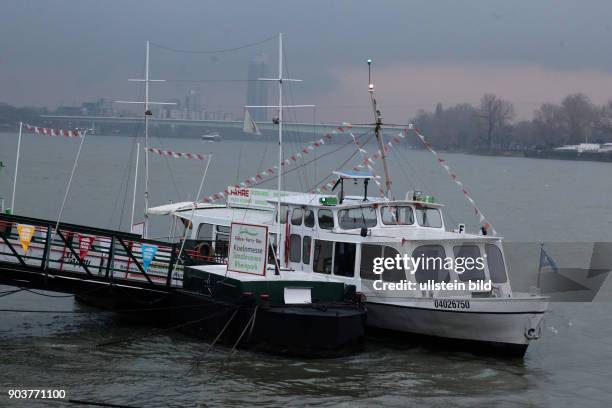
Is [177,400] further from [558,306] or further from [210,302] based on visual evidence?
[558,306]

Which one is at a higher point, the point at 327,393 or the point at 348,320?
the point at 348,320

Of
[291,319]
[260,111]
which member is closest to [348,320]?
[291,319]

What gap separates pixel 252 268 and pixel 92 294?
4792 millimetres

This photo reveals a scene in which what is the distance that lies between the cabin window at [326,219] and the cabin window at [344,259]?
0.69 m

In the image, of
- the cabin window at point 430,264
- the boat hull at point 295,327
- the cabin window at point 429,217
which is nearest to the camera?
the boat hull at point 295,327

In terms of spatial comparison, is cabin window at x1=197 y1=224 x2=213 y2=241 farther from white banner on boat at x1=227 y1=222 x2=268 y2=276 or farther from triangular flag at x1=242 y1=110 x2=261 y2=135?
white banner on boat at x1=227 y1=222 x2=268 y2=276

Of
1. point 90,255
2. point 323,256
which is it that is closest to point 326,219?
point 323,256

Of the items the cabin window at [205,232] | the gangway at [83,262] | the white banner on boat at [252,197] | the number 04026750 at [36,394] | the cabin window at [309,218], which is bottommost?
the number 04026750 at [36,394]

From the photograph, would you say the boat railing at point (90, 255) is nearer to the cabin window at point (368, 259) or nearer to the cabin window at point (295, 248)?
the cabin window at point (295, 248)

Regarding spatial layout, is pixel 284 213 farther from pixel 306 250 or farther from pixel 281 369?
pixel 281 369

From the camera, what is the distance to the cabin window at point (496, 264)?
24.1 meters

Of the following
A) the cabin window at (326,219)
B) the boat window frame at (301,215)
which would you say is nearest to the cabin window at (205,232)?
the boat window frame at (301,215)

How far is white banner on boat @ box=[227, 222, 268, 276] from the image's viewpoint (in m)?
→ 22.7

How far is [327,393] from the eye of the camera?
20141mm
